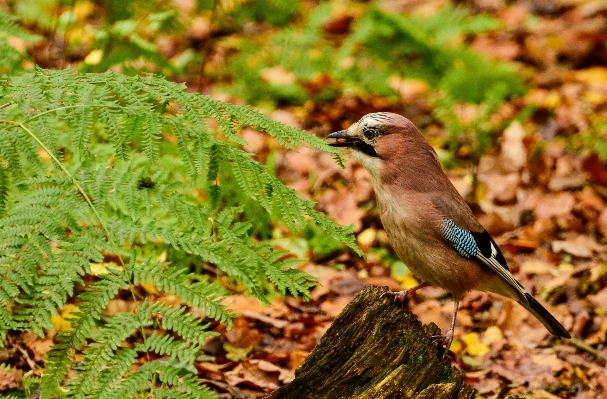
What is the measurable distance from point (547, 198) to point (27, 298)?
16.6 ft

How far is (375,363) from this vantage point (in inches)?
133

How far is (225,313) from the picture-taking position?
2.87m

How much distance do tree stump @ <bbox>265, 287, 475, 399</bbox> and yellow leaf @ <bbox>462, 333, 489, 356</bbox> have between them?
1622 millimetres

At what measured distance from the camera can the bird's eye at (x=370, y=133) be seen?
425cm

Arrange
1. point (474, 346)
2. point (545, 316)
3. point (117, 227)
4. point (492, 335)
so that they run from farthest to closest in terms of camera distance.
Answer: point (492, 335) → point (474, 346) → point (545, 316) → point (117, 227)

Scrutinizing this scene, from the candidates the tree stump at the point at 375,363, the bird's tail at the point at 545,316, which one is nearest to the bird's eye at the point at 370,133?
the tree stump at the point at 375,363

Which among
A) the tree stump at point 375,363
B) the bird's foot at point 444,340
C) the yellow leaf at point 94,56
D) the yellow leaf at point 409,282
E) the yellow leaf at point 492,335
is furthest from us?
the yellow leaf at point 94,56

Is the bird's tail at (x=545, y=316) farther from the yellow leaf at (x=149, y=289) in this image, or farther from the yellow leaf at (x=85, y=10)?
the yellow leaf at (x=85, y=10)

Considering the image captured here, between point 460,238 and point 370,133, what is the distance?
775 mm

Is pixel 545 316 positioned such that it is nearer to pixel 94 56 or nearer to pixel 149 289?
pixel 149 289

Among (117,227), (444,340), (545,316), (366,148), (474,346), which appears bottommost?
(474,346)

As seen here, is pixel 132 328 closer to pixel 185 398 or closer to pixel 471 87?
pixel 185 398

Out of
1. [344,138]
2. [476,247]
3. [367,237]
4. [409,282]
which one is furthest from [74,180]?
[367,237]

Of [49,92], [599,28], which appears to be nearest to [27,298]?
[49,92]
